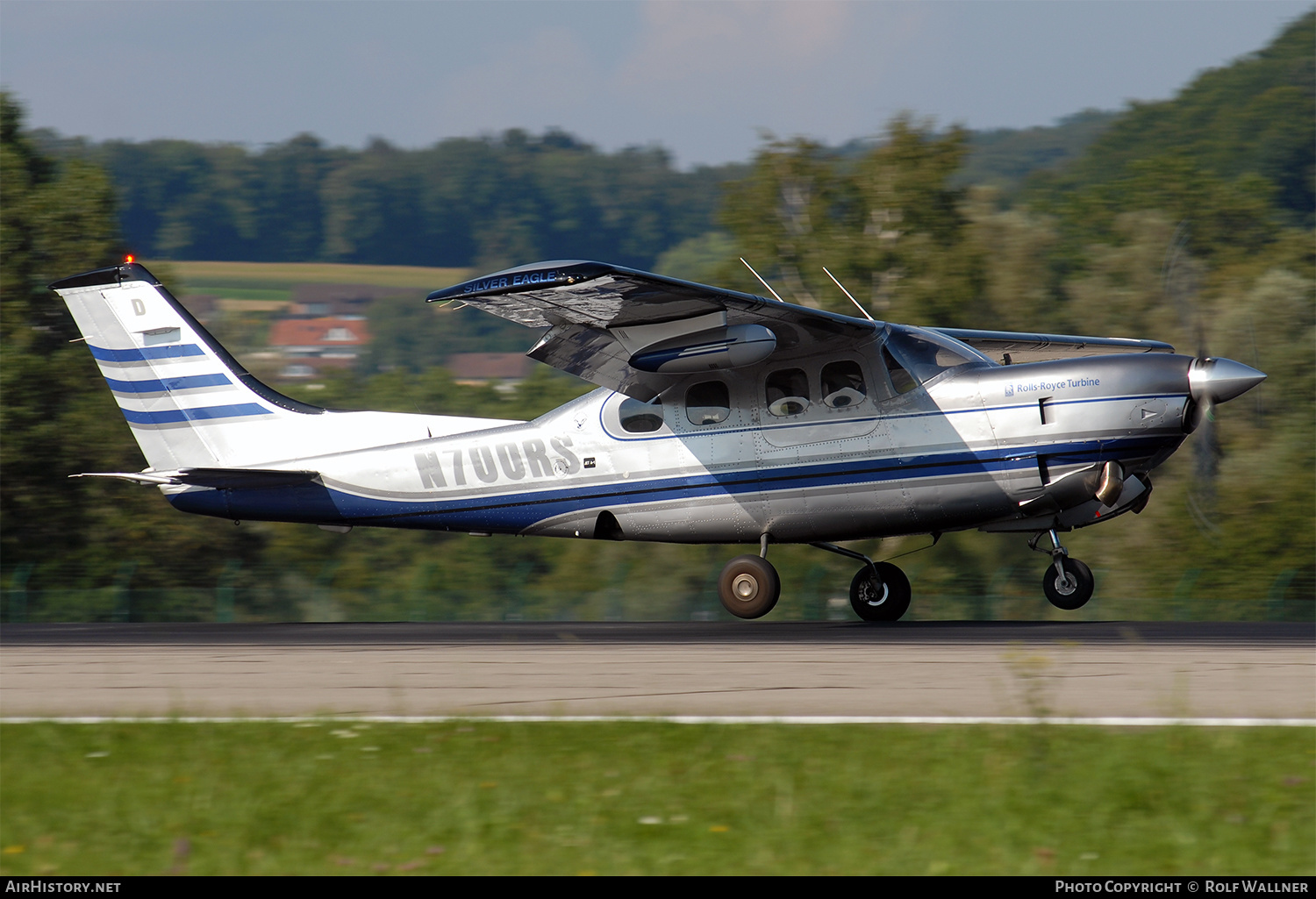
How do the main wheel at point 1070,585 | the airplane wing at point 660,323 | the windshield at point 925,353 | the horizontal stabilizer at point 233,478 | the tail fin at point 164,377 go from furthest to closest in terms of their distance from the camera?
the tail fin at point 164,377, the horizontal stabilizer at point 233,478, the main wheel at point 1070,585, the windshield at point 925,353, the airplane wing at point 660,323

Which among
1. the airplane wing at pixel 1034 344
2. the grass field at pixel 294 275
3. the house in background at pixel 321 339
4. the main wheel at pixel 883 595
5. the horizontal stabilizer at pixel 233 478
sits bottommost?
the main wheel at pixel 883 595

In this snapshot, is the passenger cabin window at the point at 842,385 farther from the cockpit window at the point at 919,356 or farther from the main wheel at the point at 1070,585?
the main wheel at the point at 1070,585

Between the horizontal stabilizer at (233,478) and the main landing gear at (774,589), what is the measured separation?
17.7 feet

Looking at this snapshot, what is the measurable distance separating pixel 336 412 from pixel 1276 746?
40.6 feet

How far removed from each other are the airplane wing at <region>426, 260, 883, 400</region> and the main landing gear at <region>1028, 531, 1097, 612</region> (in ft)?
10.2

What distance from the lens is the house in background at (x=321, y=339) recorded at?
64250 mm

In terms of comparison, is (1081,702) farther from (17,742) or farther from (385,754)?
(17,742)

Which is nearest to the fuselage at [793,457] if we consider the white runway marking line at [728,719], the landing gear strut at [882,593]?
the landing gear strut at [882,593]

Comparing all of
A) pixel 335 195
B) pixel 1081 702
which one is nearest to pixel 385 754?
pixel 1081 702

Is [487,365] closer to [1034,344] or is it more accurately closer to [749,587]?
[1034,344]

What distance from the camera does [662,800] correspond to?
5.95 meters

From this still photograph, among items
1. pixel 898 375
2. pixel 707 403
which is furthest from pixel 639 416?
pixel 898 375

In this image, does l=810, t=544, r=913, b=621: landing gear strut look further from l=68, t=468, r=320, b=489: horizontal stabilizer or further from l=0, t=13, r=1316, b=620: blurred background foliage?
l=68, t=468, r=320, b=489: horizontal stabilizer

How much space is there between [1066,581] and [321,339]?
6443 centimetres
